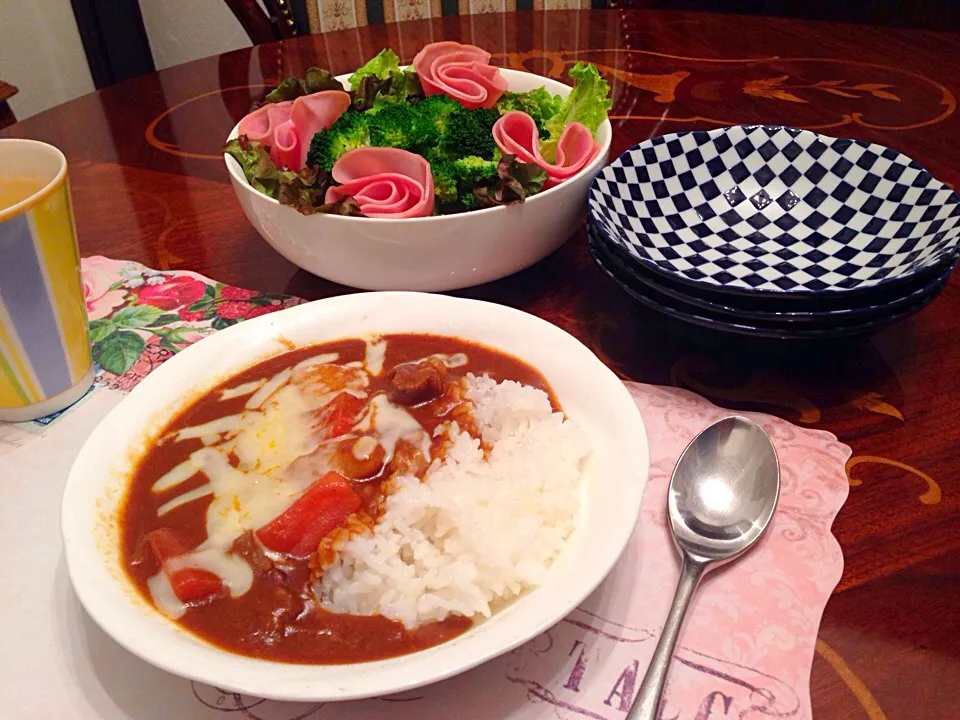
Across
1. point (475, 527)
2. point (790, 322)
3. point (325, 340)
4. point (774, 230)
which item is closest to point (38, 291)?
point (325, 340)

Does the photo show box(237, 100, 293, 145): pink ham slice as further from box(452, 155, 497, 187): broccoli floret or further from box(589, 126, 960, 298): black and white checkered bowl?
box(589, 126, 960, 298): black and white checkered bowl

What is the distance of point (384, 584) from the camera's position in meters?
1.11

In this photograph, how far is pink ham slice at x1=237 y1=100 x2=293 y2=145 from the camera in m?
1.94

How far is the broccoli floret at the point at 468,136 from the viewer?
1.84m

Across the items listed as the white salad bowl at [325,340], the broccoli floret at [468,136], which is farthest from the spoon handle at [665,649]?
the broccoli floret at [468,136]

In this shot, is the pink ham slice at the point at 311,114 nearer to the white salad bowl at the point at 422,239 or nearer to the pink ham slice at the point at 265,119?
the pink ham slice at the point at 265,119

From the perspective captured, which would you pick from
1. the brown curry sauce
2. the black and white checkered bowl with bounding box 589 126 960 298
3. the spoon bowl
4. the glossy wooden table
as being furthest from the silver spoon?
the black and white checkered bowl with bounding box 589 126 960 298

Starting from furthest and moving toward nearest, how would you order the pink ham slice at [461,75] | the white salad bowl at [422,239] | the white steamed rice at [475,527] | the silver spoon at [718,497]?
the pink ham slice at [461,75]
the white salad bowl at [422,239]
the silver spoon at [718,497]
the white steamed rice at [475,527]

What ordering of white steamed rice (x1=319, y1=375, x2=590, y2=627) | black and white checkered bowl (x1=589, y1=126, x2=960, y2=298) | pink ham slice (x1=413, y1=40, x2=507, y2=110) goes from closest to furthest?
white steamed rice (x1=319, y1=375, x2=590, y2=627), black and white checkered bowl (x1=589, y1=126, x2=960, y2=298), pink ham slice (x1=413, y1=40, x2=507, y2=110)

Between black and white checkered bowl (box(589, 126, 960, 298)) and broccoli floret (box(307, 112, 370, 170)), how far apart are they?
1.87 ft

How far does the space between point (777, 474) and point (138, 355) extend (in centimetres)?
135

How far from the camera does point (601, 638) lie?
113 cm

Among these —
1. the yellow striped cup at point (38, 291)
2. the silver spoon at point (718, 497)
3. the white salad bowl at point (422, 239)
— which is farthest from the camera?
the white salad bowl at point (422, 239)

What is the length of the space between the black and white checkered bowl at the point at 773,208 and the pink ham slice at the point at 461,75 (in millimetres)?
394
